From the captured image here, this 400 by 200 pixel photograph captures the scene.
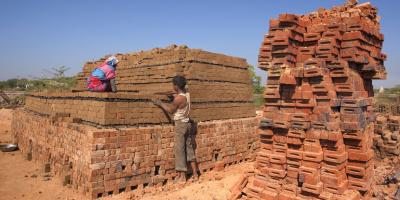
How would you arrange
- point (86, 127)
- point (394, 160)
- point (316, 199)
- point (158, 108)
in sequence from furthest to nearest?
point (394, 160)
point (158, 108)
point (86, 127)
point (316, 199)

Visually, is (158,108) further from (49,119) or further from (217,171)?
(49,119)

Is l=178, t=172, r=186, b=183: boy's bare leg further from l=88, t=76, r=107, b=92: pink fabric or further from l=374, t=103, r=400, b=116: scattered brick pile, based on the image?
l=374, t=103, r=400, b=116: scattered brick pile

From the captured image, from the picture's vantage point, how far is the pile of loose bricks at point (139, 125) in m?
6.55

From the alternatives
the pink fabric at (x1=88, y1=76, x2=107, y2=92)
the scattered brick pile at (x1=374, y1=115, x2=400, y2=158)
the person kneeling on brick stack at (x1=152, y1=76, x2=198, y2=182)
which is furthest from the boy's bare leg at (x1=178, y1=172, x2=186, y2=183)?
the scattered brick pile at (x1=374, y1=115, x2=400, y2=158)

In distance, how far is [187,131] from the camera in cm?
764

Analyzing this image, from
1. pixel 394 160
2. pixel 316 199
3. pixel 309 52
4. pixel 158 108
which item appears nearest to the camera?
pixel 316 199

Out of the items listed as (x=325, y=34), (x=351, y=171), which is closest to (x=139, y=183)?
(x=351, y=171)

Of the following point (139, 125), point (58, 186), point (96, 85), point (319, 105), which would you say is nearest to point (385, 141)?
point (319, 105)

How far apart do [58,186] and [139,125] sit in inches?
94.9

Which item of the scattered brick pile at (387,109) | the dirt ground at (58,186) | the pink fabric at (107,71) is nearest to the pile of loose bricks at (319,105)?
the dirt ground at (58,186)

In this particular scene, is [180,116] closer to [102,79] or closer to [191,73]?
[191,73]

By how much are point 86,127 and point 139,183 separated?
1.66 meters

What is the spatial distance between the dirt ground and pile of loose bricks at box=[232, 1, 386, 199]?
6.29 ft

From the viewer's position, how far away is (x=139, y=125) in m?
7.19
